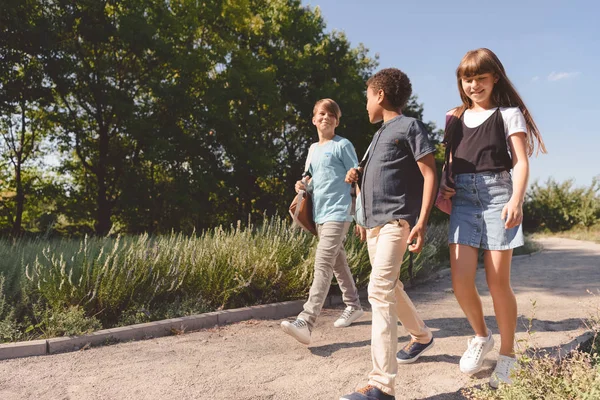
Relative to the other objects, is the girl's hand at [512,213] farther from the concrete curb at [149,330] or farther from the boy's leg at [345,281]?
the concrete curb at [149,330]

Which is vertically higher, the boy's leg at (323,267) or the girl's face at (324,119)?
the girl's face at (324,119)

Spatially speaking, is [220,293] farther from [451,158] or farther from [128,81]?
[128,81]

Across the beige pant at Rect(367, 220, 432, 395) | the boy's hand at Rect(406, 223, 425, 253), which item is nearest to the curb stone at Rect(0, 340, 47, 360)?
the beige pant at Rect(367, 220, 432, 395)

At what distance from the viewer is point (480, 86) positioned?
3.38 meters

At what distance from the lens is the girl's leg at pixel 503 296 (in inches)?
130

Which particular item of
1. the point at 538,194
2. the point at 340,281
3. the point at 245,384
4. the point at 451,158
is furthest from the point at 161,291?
the point at 538,194

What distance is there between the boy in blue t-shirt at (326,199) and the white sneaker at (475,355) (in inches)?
47.4

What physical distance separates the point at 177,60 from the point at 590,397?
1669 centimetres

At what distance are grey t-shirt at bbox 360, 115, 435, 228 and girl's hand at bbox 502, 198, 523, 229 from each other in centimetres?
51

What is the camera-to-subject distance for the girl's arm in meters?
3.10

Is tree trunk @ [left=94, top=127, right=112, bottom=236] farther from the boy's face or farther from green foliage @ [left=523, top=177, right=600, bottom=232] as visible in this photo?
green foliage @ [left=523, top=177, right=600, bottom=232]

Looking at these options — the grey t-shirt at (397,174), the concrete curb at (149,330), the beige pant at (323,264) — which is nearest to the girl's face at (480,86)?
the grey t-shirt at (397,174)

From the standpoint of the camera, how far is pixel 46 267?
559 cm

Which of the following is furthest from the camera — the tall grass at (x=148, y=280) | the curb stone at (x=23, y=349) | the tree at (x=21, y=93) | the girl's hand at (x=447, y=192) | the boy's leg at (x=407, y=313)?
the tree at (x=21, y=93)
